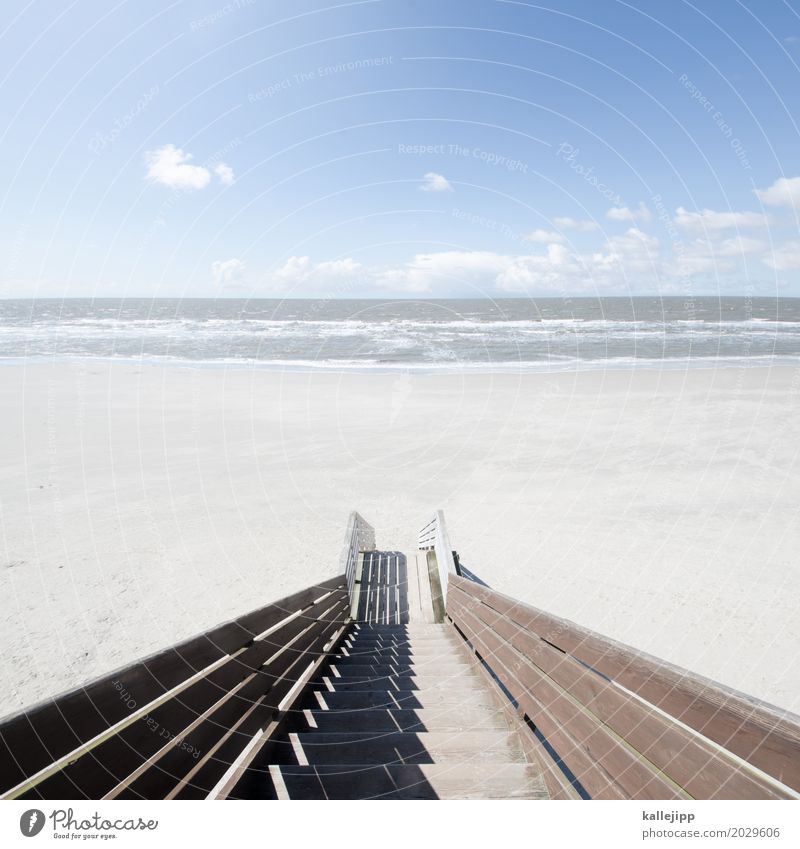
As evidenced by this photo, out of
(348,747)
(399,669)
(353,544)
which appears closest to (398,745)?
(348,747)

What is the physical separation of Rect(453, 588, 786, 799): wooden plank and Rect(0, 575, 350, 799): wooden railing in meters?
1.53

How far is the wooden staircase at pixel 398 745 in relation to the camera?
2094 mm

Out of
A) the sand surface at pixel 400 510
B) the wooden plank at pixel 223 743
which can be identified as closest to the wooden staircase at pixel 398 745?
the wooden plank at pixel 223 743

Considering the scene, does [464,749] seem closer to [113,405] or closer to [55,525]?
[55,525]

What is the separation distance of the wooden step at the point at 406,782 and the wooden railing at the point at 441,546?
3.89 metres

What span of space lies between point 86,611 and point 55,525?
3510mm

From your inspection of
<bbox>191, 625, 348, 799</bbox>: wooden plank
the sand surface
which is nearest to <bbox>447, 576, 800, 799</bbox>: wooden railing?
<bbox>191, 625, 348, 799</bbox>: wooden plank

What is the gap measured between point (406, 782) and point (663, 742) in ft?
4.45

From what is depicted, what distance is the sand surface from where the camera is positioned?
628 centimetres

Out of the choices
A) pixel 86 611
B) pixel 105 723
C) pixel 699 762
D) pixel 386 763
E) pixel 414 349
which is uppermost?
pixel 414 349

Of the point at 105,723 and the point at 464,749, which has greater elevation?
the point at 105,723

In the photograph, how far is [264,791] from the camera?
2.10 metres

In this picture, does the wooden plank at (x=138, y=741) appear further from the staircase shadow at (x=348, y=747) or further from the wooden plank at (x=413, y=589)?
the wooden plank at (x=413, y=589)
